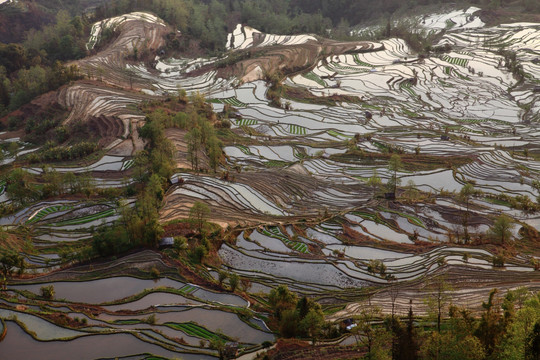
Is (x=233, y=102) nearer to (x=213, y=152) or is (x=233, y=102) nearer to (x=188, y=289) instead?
(x=213, y=152)

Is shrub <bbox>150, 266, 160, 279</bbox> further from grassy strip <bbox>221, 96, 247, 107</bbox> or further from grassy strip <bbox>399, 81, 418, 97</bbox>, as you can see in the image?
grassy strip <bbox>399, 81, 418, 97</bbox>

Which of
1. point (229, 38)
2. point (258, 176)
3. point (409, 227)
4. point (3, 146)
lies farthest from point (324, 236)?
point (229, 38)

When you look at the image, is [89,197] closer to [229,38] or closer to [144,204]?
[144,204]

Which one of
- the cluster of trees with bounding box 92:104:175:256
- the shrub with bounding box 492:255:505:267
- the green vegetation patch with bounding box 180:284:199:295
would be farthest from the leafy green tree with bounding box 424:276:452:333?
the cluster of trees with bounding box 92:104:175:256

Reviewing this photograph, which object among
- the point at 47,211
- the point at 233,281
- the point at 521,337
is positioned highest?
the point at 521,337

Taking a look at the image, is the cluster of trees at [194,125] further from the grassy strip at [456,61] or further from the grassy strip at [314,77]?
the grassy strip at [456,61]

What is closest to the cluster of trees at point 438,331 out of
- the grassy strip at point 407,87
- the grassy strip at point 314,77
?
the grassy strip at point 407,87

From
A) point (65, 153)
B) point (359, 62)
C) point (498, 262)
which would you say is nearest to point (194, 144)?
point (65, 153)

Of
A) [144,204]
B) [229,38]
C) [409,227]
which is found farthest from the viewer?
[229,38]
